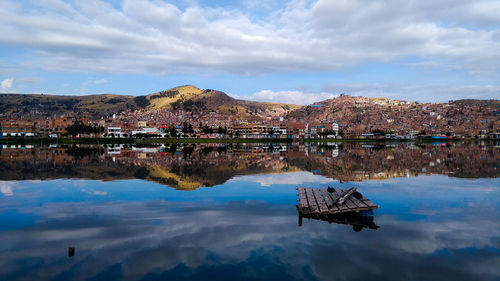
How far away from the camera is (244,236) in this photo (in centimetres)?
1145

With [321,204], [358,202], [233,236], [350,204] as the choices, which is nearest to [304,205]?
[321,204]

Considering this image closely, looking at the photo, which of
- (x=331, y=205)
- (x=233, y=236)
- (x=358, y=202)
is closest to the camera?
(x=233, y=236)

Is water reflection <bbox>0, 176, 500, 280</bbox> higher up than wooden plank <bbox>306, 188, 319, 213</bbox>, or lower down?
lower down

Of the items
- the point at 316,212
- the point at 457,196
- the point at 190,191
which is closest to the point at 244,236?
the point at 316,212

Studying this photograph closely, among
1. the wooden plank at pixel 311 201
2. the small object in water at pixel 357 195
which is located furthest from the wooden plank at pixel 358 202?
the wooden plank at pixel 311 201

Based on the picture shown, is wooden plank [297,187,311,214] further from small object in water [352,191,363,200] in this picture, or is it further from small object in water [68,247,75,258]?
small object in water [68,247,75,258]

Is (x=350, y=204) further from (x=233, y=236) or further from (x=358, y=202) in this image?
(x=233, y=236)

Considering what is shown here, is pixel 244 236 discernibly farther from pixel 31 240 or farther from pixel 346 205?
pixel 31 240

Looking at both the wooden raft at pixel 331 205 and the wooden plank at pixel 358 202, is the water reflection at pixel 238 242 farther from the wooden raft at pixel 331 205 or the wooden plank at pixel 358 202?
the wooden plank at pixel 358 202

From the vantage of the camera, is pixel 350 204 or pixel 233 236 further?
pixel 350 204

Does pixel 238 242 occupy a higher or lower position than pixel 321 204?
lower

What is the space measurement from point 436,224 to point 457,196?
7659 millimetres

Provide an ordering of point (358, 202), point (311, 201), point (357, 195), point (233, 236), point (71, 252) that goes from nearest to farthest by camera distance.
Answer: point (71, 252)
point (233, 236)
point (358, 202)
point (311, 201)
point (357, 195)

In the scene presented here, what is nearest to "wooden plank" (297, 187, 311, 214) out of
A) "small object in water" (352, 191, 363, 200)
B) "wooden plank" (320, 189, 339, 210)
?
"wooden plank" (320, 189, 339, 210)
